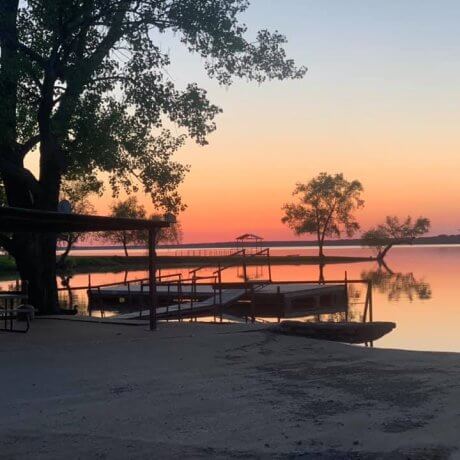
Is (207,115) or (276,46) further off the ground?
(276,46)

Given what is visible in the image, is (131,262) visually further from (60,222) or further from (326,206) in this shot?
(60,222)

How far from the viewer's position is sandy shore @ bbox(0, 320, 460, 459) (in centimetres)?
548

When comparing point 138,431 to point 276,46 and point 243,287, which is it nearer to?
point 276,46

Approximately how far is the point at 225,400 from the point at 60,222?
A: 6.87 m

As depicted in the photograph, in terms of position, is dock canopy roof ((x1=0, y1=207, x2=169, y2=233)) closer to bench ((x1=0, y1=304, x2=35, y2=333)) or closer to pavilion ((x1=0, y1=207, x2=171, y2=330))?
pavilion ((x1=0, y1=207, x2=171, y2=330))

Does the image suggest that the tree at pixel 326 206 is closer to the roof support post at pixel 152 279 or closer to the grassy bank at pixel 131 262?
the grassy bank at pixel 131 262

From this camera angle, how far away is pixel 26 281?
16.9 metres

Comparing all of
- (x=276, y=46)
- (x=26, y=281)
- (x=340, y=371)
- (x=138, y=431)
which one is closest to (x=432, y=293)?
(x=276, y=46)

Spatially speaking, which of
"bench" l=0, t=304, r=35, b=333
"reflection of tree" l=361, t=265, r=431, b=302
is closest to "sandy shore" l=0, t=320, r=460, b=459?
"bench" l=0, t=304, r=35, b=333

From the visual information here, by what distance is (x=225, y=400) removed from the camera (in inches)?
283

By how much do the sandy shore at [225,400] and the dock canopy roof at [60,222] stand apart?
2.41m

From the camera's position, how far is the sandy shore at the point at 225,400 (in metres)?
5.48

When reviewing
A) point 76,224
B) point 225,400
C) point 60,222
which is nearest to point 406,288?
point 76,224

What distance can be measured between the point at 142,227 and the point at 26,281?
5.15m
